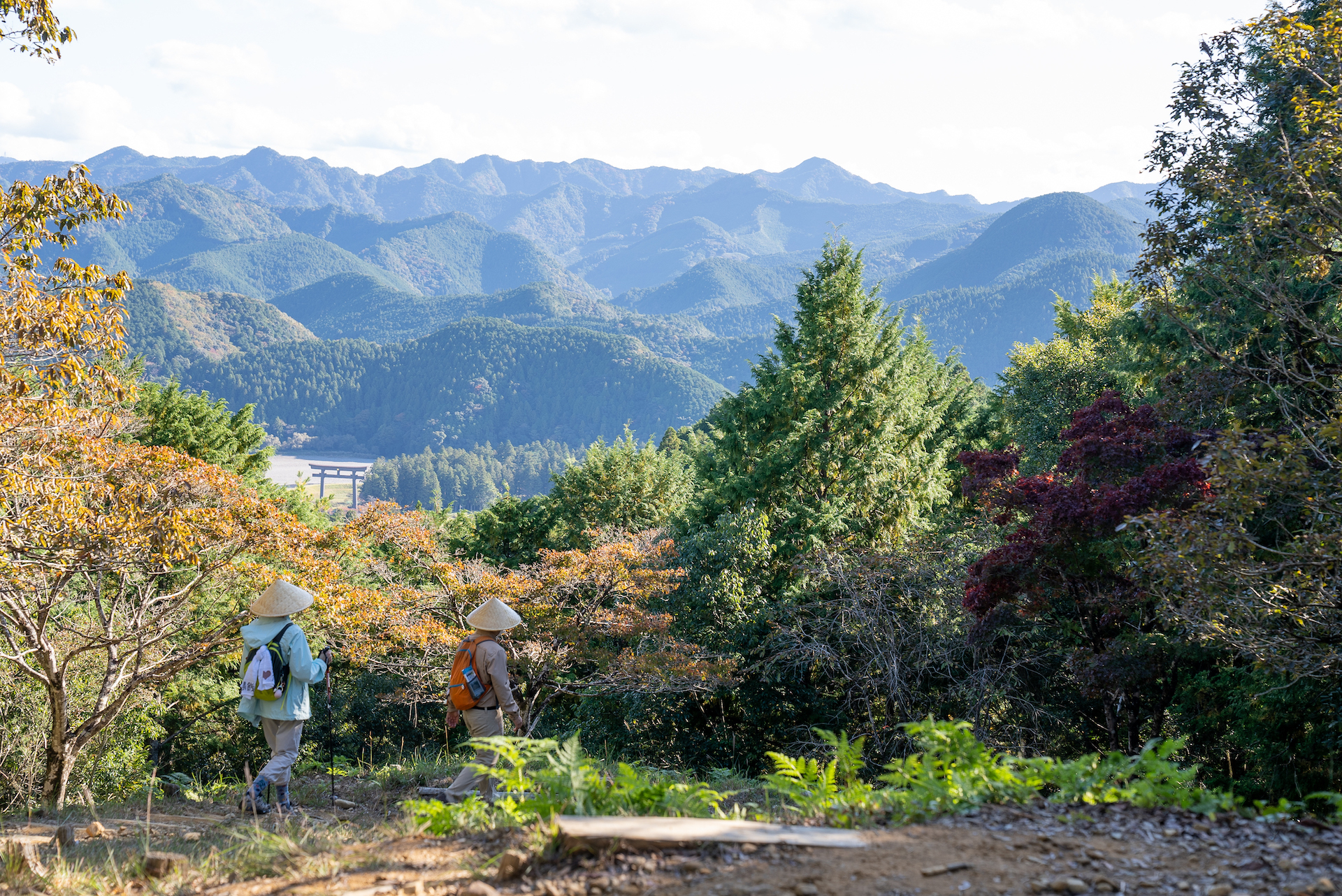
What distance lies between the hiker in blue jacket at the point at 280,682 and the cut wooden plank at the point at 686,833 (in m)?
2.97

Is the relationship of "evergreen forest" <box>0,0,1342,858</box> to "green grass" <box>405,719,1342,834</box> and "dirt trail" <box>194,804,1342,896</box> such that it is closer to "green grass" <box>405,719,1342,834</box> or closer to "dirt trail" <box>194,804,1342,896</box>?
"green grass" <box>405,719,1342,834</box>

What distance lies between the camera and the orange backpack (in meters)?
5.64

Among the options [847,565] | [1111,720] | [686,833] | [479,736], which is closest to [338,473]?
[847,565]

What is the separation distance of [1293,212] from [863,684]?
7000mm

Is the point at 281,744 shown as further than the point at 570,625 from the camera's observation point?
No

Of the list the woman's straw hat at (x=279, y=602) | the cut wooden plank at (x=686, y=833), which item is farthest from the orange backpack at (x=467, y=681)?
the cut wooden plank at (x=686, y=833)

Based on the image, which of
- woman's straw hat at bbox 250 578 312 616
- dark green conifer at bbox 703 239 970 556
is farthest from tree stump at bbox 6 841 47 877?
dark green conifer at bbox 703 239 970 556

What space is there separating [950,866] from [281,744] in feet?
15.2

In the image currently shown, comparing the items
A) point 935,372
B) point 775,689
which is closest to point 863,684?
point 775,689

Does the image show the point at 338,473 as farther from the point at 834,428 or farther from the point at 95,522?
the point at 95,522

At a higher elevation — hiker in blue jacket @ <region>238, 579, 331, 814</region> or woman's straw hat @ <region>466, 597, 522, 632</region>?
woman's straw hat @ <region>466, 597, 522, 632</region>

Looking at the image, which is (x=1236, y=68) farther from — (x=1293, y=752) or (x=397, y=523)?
(x=397, y=523)

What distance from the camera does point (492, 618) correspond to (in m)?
5.75

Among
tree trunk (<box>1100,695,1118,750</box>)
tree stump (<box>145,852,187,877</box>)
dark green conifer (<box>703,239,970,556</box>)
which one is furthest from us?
dark green conifer (<box>703,239,970,556</box>)
